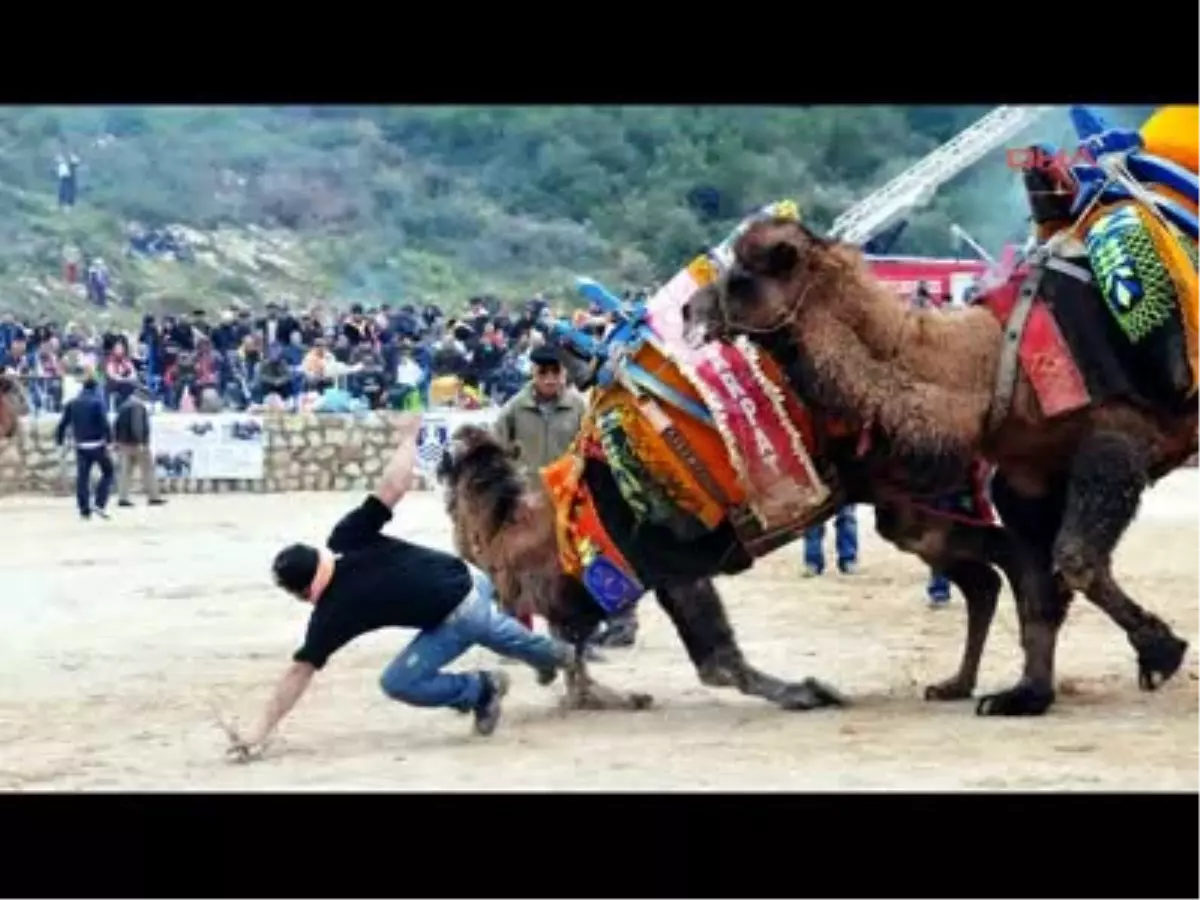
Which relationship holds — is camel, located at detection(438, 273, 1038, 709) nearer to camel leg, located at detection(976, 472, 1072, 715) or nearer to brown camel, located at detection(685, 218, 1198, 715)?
camel leg, located at detection(976, 472, 1072, 715)

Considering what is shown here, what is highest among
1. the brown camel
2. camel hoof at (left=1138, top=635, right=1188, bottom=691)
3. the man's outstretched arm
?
the brown camel

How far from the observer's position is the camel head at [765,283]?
10.2 metres

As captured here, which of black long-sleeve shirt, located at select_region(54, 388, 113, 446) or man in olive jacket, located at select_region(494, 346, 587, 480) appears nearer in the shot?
man in olive jacket, located at select_region(494, 346, 587, 480)

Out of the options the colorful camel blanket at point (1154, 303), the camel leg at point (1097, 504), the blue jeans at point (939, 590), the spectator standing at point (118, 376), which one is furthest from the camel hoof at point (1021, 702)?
the spectator standing at point (118, 376)

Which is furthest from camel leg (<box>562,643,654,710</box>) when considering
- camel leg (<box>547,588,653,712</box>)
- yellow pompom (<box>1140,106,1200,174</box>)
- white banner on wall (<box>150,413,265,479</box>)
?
white banner on wall (<box>150,413,265,479</box>)

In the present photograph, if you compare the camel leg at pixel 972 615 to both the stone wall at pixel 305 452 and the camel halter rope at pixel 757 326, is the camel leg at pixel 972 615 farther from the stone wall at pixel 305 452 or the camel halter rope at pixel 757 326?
the stone wall at pixel 305 452

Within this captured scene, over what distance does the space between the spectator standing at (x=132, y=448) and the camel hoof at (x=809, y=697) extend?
603 inches

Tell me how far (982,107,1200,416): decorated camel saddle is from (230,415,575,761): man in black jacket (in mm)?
2270

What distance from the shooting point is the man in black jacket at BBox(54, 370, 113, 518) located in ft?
78.4

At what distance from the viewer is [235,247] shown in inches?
1896

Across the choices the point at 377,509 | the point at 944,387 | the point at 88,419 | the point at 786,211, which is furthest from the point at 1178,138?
the point at 88,419

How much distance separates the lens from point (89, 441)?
79.1 feet
